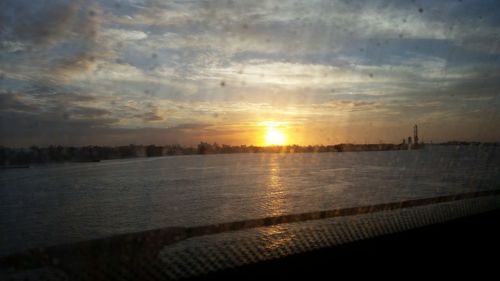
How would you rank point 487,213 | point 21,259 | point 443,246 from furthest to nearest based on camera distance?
1. point 487,213
2. point 443,246
3. point 21,259

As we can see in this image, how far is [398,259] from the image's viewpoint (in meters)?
4.52

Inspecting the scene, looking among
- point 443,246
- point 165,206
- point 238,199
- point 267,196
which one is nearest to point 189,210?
point 165,206

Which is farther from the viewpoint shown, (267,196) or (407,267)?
(267,196)

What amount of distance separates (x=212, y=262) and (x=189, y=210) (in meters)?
19.9

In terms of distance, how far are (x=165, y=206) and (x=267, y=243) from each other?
1464cm

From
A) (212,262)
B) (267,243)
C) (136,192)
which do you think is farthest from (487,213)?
(136,192)

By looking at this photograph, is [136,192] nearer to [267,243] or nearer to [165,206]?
[165,206]

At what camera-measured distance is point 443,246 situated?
5070 mm

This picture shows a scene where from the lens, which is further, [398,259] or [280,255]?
[280,255]

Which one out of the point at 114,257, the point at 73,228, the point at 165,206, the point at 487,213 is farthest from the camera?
the point at 165,206

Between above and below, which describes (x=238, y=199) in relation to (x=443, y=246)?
below

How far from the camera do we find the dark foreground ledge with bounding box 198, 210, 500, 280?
13.1ft

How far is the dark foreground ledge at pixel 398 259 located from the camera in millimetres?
4004

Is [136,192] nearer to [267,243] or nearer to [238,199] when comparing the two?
[238,199]
